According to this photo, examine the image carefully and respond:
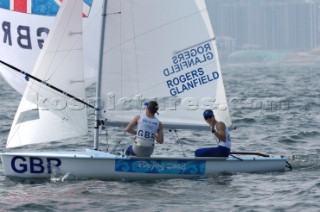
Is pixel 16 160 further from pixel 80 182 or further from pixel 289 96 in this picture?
pixel 289 96

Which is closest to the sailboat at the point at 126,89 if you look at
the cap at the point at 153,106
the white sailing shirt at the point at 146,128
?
the white sailing shirt at the point at 146,128

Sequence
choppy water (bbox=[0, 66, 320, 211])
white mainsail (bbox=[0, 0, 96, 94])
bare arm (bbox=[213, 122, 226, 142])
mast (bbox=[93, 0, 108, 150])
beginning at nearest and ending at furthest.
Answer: choppy water (bbox=[0, 66, 320, 211]), mast (bbox=[93, 0, 108, 150]), bare arm (bbox=[213, 122, 226, 142]), white mainsail (bbox=[0, 0, 96, 94])

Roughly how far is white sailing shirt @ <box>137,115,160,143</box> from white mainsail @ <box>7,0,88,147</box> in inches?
30.9

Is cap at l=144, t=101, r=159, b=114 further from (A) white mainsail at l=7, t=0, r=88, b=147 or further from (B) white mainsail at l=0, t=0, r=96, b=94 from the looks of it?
(B) white mainsail at l=0, t=0, r=96, b=94

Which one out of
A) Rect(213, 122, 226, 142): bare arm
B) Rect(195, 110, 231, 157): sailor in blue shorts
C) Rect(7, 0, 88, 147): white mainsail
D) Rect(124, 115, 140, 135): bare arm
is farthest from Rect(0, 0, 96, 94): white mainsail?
Rect(213, 122, 226, 142): bare arm

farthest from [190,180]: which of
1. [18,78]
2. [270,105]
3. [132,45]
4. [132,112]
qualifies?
[270,105]

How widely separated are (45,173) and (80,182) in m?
0.55

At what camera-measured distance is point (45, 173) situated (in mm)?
12688

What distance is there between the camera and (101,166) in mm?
12688

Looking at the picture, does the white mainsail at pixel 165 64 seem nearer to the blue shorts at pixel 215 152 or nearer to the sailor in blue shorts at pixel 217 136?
the sailor in blue shorts at pixel 217 136

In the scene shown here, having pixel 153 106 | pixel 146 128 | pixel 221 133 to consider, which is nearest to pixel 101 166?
pixel 146 128

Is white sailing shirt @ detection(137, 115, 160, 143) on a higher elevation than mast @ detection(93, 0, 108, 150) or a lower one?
lower

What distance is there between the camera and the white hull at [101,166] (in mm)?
12609

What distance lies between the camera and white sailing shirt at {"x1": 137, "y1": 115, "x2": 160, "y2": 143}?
12648 mm
